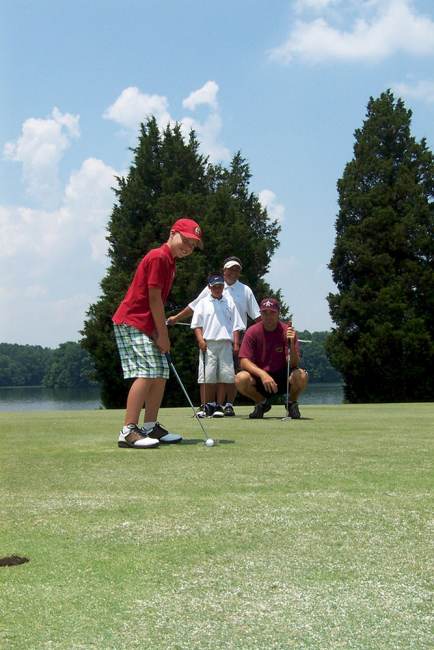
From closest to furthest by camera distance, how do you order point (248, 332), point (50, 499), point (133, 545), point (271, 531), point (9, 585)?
point (9, 585), point (133, 545), point (271, 531), point (50, 499), point (248, 332)

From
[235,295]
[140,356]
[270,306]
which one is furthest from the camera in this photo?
[235,295]

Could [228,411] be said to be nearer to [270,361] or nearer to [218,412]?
[218,412]

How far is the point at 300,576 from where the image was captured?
7.31 ft

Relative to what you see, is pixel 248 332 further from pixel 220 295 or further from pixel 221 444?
pixel 221 444

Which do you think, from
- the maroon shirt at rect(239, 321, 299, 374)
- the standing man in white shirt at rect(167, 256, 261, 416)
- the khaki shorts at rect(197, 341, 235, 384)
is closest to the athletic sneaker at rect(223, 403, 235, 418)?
the standing man in white shirt at rect(167, 256, 261, 416)

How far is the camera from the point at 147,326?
5.79m

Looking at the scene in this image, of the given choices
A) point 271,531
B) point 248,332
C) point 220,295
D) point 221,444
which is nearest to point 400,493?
point 271,531

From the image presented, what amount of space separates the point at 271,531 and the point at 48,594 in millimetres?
933

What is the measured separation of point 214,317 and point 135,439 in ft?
13.8

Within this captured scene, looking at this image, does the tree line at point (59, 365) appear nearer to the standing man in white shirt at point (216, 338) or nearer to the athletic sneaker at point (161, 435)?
the standing man in white shirt at point (216, 338)

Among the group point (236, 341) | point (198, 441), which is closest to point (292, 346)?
point (236, 341)

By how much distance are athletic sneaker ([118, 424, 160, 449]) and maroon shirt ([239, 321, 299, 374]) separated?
3.54 meters

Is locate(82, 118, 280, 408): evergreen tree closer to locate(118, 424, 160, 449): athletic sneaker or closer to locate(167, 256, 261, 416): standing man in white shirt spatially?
locate(167, 256, 261, 416): standing man in white shirt

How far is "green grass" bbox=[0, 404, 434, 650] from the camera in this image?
1834 millimetres
